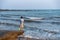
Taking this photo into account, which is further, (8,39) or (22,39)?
(22,39)

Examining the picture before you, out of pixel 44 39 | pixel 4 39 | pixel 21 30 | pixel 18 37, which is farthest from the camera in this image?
pixel 21 30

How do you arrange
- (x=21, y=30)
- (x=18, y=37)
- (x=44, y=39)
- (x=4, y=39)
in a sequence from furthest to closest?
1. (x=21, y=30)
2. (x=44, y=39)
3. (x=18, y=37)
4. (x=4, y=39)

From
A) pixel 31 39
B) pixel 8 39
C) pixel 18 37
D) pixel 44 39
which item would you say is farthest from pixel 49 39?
pixel 8 39

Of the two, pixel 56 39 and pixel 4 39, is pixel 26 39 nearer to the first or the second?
pixel 4 39

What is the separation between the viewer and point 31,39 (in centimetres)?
1167

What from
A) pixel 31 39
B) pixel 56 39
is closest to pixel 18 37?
pixel 31 39

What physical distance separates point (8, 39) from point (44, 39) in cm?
295

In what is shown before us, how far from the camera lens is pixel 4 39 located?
10.4m

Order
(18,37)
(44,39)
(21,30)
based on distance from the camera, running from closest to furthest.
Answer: (18,37) → (44,39) → (21,30)

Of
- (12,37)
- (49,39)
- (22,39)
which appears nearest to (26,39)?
(22,39)

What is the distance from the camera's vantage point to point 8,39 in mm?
10500

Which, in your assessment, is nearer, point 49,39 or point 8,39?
point 8,39

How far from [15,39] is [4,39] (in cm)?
73

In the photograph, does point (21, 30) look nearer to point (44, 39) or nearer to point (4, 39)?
point (44, 39)
